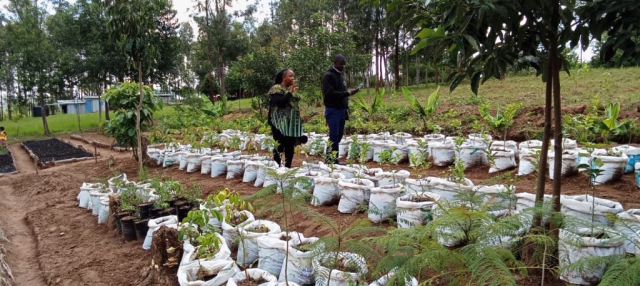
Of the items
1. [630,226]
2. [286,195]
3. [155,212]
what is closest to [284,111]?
[155,212]

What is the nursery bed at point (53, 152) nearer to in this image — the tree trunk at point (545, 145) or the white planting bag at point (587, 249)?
the tree trunk at point (545, 145)

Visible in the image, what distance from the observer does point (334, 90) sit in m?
5.73

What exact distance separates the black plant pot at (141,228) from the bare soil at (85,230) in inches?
4.0

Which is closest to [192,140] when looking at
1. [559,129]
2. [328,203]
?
[328,203]

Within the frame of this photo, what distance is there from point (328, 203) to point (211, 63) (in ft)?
66.7

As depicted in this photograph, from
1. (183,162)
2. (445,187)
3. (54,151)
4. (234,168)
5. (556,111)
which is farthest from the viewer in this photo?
(54,151)

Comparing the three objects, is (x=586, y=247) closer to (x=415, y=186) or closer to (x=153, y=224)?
(x=415, y=186)

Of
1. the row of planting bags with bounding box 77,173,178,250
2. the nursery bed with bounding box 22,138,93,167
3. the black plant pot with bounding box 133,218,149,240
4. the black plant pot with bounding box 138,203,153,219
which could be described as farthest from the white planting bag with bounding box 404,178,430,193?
the nursery bed with bounding box 22,138,93,167

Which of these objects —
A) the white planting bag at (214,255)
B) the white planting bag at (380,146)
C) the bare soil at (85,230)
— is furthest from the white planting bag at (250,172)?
the white planting bag at (214,255)

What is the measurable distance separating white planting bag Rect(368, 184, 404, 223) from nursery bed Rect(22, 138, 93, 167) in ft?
34.9

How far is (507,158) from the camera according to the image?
5.21 metres

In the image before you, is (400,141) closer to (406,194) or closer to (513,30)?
(406,194)

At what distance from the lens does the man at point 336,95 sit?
18.7 ft

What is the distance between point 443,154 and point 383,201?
2342 millimetres
